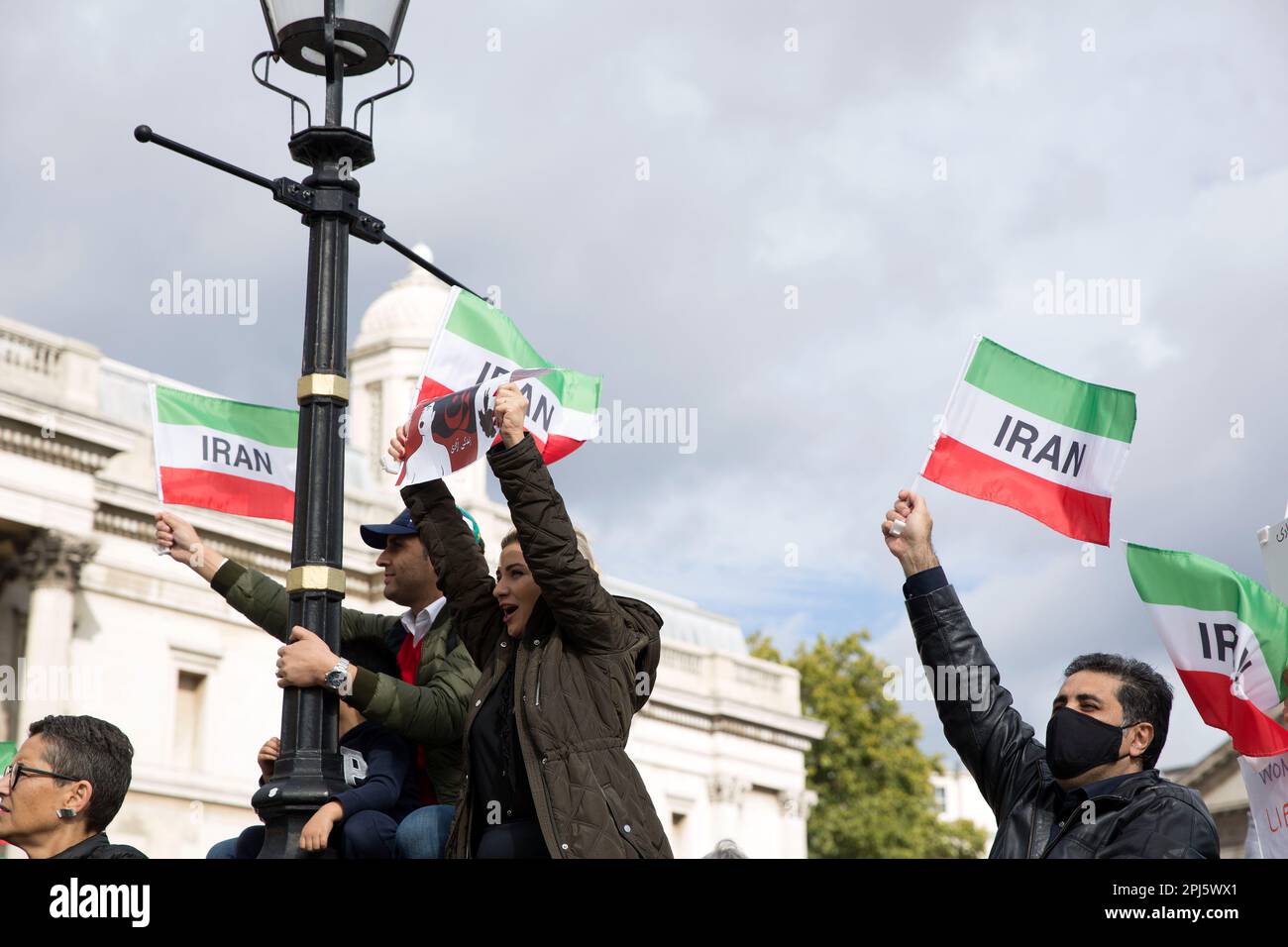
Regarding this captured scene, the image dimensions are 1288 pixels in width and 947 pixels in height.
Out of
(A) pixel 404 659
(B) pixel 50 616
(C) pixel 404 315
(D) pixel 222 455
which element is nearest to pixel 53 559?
(B) pixel 50 616

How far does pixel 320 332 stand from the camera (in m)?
5.64

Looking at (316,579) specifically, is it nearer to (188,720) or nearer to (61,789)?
(61,789)

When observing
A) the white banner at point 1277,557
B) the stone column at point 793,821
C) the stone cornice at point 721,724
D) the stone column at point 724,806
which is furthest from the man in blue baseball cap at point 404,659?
the stone column at point 793,821

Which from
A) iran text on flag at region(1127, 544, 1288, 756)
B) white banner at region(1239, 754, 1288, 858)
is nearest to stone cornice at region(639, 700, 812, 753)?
white banner at region(1239, 754, 1288, 858)

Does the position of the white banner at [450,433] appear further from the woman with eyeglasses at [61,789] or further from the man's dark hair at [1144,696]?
the man's dark hair at [1144,696]

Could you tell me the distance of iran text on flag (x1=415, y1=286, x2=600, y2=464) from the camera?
6.62 metres

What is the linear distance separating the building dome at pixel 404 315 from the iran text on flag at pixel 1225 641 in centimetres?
3290

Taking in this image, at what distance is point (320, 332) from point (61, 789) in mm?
1676

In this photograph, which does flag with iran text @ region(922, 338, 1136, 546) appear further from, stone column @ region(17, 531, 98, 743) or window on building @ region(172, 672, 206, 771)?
window on building @ region(172, 672, 206, 771)

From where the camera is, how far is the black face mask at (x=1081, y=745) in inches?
178

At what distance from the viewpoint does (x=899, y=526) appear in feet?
16.7
